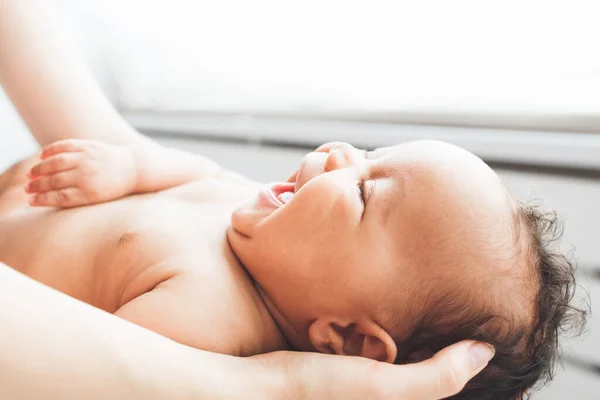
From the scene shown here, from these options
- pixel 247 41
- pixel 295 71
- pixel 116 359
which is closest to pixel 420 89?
pixel 295 71

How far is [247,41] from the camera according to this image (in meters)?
1.34

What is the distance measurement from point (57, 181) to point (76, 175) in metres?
0.03

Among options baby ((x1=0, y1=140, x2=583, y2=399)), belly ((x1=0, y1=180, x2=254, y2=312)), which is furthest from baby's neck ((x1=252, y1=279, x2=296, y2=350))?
belly ((x1=0, y1=180, x2=254, y2=312))

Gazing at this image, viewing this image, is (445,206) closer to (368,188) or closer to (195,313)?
(368,188)

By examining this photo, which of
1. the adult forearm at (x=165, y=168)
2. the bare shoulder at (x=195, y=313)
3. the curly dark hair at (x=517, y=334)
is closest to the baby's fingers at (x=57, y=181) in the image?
the adult forearm at (x=165, y=168)

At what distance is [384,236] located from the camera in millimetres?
729

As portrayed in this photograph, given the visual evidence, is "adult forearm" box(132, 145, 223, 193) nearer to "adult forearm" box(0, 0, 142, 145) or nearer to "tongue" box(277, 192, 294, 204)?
"adult forearm" box(0, 0, 142, 145)

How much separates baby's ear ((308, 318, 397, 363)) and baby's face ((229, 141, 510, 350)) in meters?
0.01

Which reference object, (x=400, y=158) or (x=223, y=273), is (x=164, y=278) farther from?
(x=400, y=158)

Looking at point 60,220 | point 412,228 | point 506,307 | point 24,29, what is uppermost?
point 24,29

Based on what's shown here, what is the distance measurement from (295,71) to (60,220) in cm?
64

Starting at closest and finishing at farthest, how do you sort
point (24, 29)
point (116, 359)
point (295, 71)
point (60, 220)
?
point (116, 359), point (60, 220), point (24, 29), point (295, 71)

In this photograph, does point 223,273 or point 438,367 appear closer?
point 438,367

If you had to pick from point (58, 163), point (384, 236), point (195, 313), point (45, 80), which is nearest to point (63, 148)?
point (58, 163)
